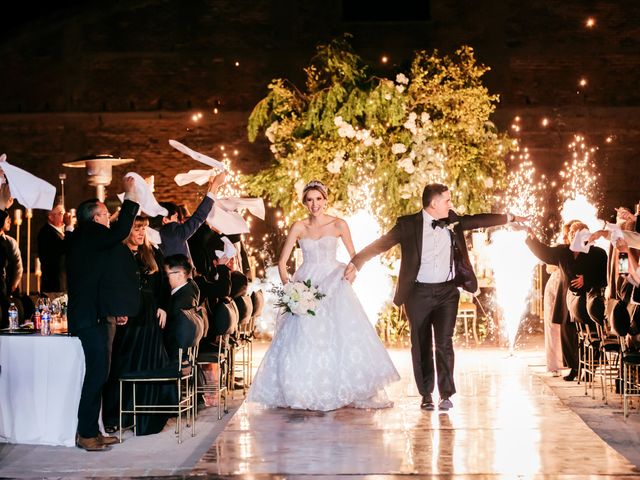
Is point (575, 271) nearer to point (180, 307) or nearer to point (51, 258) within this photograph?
point (180, 307)

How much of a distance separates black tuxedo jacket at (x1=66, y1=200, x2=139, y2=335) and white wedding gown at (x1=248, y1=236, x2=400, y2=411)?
1832mm

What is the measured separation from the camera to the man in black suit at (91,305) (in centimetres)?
654

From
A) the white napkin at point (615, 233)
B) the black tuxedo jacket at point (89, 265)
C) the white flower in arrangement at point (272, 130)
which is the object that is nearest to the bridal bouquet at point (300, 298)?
the black tuxedo jacket at point (89, 265)

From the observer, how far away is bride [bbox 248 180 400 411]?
25.8 ft

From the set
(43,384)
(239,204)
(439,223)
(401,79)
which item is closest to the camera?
(43,384)

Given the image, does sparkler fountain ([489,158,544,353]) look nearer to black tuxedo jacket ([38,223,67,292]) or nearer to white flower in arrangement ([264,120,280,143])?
white flower in arrangement ([264,120,280,143])

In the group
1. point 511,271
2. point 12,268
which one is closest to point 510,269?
point 511,271

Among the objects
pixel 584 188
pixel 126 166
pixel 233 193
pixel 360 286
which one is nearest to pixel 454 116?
pixel 360 286

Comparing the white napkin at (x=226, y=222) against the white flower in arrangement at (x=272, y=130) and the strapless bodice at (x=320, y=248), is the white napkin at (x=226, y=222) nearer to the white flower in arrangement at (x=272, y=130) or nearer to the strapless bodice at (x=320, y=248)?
the strapless bodice at (x=320, y=248)

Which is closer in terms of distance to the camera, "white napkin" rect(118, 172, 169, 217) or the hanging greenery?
"white napkin" rect(118, 172, 169, 217)

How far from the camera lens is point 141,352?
23.6 feet

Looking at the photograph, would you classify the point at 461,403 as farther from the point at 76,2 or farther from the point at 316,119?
the point at 76,2

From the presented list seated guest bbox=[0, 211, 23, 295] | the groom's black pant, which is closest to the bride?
the groom's black pant

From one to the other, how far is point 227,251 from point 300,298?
1.46 m
